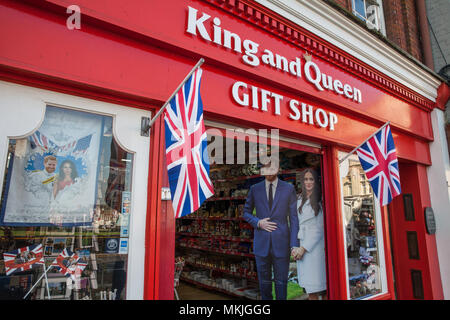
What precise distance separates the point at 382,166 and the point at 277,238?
6.29 ft

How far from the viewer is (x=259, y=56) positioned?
3.77 m

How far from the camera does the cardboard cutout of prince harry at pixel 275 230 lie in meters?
4.76

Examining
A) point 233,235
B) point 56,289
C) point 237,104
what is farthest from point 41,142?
point 233,235

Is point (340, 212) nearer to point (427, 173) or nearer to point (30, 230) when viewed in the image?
point (427, 173)

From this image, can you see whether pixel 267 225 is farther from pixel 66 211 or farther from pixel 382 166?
pixel 66 211

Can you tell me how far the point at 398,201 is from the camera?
254 inches

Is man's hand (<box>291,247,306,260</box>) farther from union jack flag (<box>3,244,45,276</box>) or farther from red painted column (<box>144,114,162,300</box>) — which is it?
union jack flag (<box>3,244,45,276</box>)

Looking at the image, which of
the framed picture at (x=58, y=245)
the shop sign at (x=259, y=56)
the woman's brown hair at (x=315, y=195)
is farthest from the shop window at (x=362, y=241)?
the framed picture at (x=58, y=245)

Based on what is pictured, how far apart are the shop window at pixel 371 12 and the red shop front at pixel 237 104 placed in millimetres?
1775

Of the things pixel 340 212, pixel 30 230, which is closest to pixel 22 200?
pixel 30 230

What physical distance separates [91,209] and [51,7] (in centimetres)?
168
